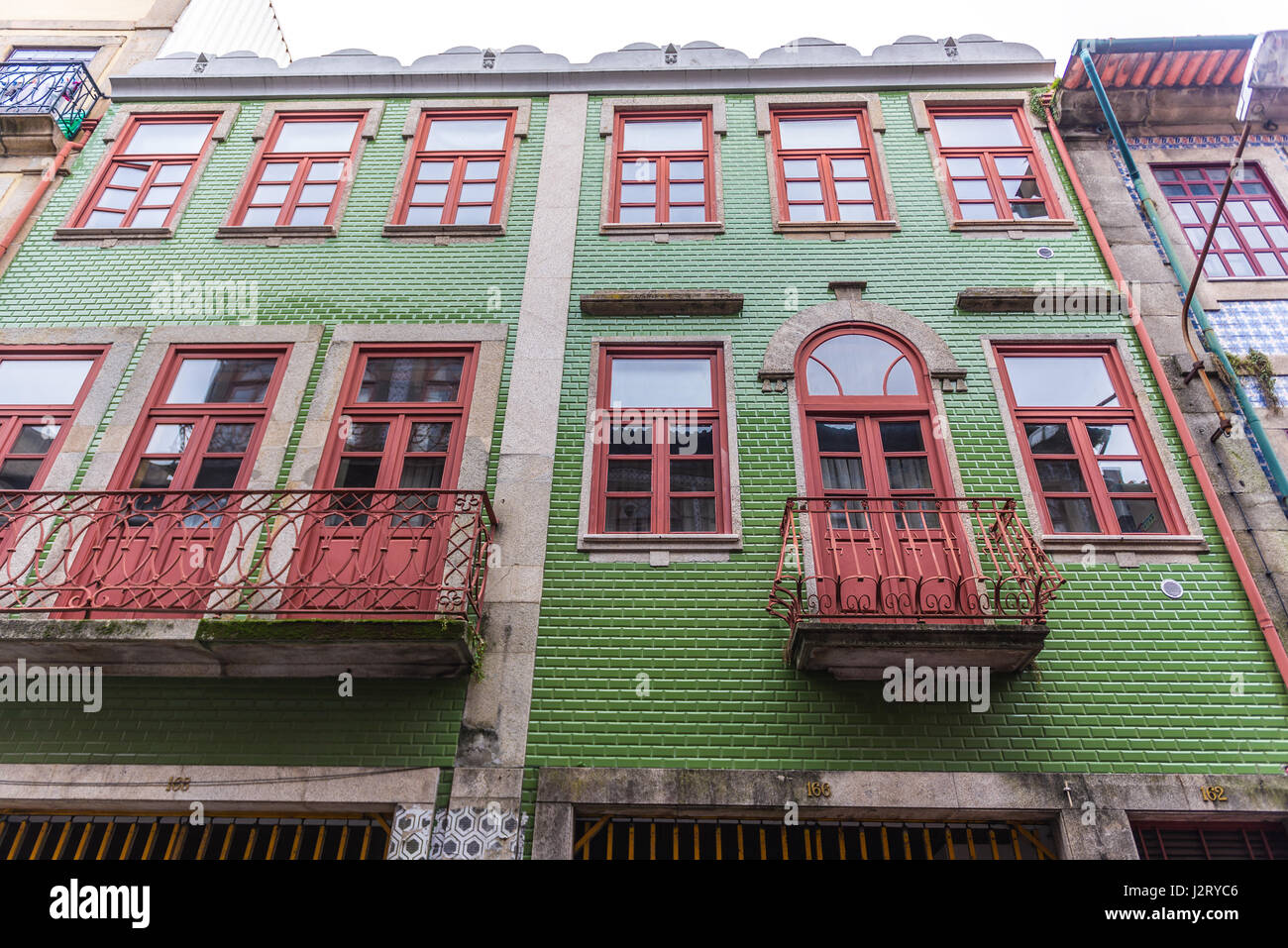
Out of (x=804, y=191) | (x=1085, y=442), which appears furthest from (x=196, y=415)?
(x=1085, y=442)

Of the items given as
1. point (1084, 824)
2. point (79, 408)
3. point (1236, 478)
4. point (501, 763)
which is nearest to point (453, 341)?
point (79, 408)

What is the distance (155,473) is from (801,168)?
25.8 feet

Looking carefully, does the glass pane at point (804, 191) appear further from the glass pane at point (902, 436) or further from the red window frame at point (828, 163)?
the glass pane at point (902, 436)

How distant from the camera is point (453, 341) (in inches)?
337

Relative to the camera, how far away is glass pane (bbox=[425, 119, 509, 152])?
1060 centimetres

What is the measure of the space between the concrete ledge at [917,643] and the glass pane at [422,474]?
3626 millimetres

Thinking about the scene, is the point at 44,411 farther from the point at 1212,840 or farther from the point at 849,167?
the point at 1212,840

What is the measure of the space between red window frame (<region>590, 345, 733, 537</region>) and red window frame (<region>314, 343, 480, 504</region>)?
132 cm

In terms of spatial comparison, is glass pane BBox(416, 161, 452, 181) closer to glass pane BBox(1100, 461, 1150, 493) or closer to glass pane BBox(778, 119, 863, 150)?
glass pane BBox(778, 119, 863, 150)

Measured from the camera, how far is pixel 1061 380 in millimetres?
8312

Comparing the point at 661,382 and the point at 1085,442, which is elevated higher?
the point at 661,382

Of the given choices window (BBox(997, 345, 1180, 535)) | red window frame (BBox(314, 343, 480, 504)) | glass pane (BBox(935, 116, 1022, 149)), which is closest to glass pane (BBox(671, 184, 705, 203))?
glass pane (BBox(935, 116, 1022, 149))

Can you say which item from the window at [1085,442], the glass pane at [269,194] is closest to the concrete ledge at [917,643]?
the window at [1085,442]
